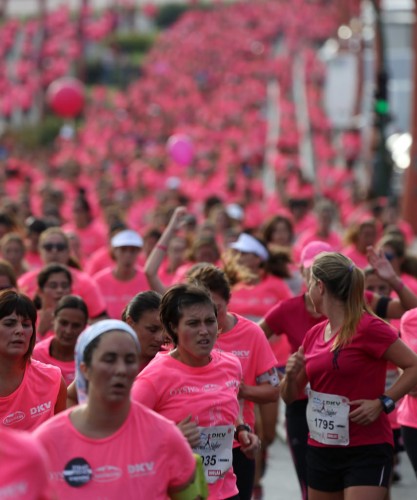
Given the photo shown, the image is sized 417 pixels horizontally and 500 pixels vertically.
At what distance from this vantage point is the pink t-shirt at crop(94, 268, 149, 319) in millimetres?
11039

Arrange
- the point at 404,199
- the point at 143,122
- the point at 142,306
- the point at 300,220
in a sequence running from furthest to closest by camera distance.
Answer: the point at 143,122, the point at 404,199, the point at 300,220, the point at 142,306

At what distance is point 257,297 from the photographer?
995 cm

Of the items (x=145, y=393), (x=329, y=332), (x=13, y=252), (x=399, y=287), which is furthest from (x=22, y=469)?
(x=13, y=252)

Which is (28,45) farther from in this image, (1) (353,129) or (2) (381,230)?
(2) (381,230)

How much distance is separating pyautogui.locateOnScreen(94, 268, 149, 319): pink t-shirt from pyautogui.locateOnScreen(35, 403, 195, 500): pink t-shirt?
20.1 ft

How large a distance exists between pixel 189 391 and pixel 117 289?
17.5 ft

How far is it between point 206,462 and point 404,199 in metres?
25.1

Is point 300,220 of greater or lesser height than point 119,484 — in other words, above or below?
below

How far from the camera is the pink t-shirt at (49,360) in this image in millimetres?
7711

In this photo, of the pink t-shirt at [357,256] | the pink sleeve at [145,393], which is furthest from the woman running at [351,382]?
the pink t-shirt at [357,256]

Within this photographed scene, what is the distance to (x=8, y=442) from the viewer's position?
401 cm

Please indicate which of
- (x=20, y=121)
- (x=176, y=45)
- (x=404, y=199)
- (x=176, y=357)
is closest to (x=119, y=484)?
(x=176, y=357)

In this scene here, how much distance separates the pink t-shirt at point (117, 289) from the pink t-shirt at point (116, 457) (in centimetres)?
612

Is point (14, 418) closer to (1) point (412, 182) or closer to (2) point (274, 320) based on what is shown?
(2) point (274, 320)
